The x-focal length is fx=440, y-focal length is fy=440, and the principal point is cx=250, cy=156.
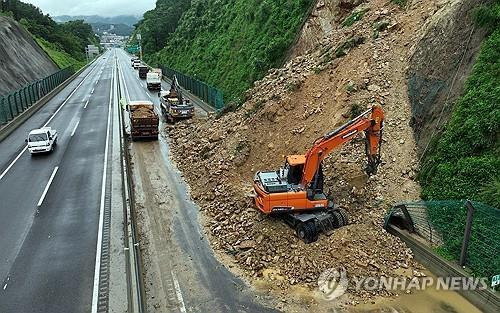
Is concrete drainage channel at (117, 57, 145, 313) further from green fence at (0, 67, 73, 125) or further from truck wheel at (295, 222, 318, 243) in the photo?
green fence at (0, 67, 73, 125)

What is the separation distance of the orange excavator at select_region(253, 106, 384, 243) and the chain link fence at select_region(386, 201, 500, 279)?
2.14 metres

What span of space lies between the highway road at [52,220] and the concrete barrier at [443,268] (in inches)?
394

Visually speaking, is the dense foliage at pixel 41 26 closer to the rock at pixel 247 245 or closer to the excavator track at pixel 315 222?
the rock at pixel 247 245

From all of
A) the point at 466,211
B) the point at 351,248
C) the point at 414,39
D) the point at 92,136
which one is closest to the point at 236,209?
the point at 351,248

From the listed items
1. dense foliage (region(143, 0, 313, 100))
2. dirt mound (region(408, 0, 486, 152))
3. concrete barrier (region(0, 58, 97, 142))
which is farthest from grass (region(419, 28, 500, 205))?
concrete barrier (region(0, 58, 97, 142))

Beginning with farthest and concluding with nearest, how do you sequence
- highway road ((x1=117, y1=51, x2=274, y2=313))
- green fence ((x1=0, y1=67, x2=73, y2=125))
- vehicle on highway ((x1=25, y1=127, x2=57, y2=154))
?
green fence ((x1=0, y1=67, x2=73, y2=125)) < vehicle on highway ((x1=25, y1=127, x2=57, y2=154)) < highway road ((x1=117, y1=51, x2=274, y2=313))

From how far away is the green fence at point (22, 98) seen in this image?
119 ft

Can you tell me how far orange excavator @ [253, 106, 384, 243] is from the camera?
1510 centimetres

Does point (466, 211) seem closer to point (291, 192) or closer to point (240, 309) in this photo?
point (291, 192)

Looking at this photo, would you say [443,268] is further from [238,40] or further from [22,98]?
[22,98]

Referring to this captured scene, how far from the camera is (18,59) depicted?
199 feet

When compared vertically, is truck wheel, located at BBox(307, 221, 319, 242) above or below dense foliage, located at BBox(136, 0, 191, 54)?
below

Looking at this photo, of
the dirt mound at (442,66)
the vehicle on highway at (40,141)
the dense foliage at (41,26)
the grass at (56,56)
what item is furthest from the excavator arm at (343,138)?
the dense foliage at (41,26)

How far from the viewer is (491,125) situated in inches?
586
